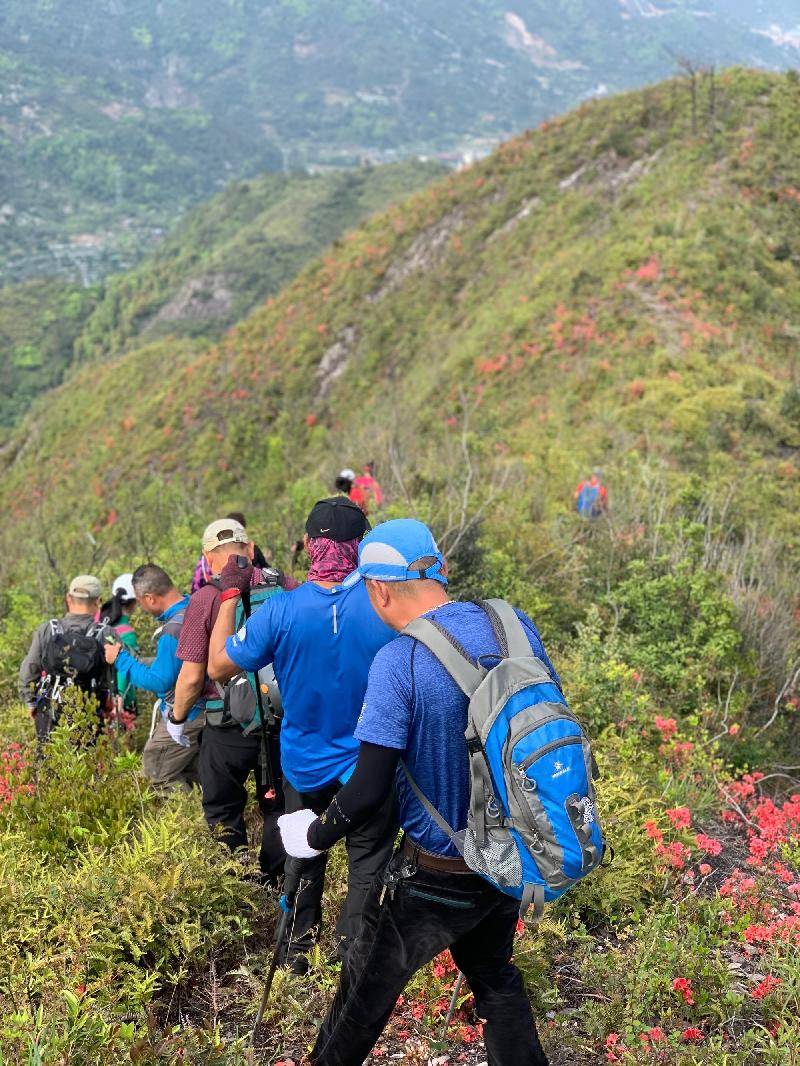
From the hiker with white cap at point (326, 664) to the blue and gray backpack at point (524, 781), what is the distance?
2.53 feet

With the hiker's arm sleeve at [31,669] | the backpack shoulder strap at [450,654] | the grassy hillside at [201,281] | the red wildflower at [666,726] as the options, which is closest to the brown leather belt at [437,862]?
the backpack shoulder strap at [450,654]

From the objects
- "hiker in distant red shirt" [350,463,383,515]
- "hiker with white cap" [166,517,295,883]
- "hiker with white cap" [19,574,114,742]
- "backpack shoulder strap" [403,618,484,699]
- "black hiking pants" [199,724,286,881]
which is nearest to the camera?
"backpack shoulder strap" [403,618,484,699]

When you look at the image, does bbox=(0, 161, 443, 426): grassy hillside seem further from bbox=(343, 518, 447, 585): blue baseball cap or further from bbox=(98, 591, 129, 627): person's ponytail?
bbox=(343, 518, 447, 585): blue baseball cap

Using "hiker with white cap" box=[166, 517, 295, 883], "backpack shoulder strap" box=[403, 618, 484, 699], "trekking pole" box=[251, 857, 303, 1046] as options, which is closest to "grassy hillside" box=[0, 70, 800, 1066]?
"trekking pole" box=[251, 857, 303, 1046]

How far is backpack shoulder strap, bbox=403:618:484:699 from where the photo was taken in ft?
7.02

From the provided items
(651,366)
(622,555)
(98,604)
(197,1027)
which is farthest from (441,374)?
(197,1027)

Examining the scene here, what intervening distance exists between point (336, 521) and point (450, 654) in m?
1.01

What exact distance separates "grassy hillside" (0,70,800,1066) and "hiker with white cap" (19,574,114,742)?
412 millimetres

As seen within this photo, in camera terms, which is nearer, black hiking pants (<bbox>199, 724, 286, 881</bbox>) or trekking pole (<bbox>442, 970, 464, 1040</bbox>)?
trekking pole (<bbox>442, 970, 464, 1040</bbox>)

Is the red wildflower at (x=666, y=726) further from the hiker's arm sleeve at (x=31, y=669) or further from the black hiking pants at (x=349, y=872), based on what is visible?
the hiker's arm sleeve at (x=31, y=669)

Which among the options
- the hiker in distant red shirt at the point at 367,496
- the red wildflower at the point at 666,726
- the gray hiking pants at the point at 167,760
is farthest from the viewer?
the hiker in distant red shirt at the point at 367,496

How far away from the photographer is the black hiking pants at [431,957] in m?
2.31

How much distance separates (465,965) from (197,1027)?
1.10 meters

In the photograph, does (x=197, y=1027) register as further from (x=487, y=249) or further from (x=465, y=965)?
(x=487, y=249)
